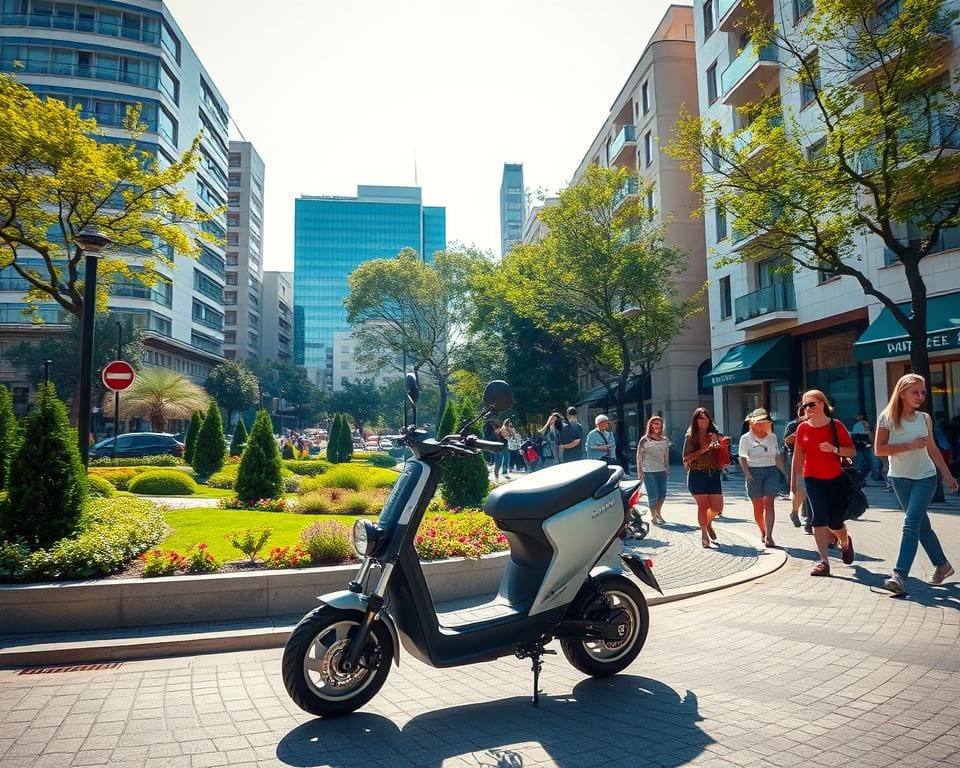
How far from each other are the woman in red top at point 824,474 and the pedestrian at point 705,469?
2102mm

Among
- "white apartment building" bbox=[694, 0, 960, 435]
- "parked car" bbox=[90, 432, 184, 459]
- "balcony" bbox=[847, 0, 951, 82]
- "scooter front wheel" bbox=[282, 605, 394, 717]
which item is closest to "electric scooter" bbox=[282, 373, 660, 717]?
"scooter front wheel" bbox=[282, 605, 394, 717]

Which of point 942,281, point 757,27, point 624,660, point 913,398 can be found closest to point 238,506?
point 624,660

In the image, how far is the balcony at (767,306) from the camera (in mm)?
24016

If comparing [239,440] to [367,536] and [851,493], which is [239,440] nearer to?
[851,493]

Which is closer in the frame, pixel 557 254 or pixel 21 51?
pixel 557 254

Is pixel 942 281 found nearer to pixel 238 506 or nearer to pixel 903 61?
pixel 903 61

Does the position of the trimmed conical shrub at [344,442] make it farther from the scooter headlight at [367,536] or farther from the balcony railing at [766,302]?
the scooter headlight at [367,536]

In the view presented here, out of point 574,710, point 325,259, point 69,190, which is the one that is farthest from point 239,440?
point 325,259

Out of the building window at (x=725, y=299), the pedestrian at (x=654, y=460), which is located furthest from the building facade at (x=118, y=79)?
the pedestrian at (x=654, y=460)

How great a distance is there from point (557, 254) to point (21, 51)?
148 ft

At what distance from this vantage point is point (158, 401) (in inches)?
1194

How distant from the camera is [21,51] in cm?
4891

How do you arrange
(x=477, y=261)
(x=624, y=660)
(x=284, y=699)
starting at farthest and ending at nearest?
(x=477, y=261) → (x=624, y=660) → (x=284, y=699)

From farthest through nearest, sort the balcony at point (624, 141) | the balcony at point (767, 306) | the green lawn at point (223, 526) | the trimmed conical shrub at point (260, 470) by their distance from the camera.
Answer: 1. the balcony at point (624, 141)
2. the balcony at point (767, 306)
3. the trimmed conical shrub at point (260, 470)
4. the green lawn at point (223, 526)
